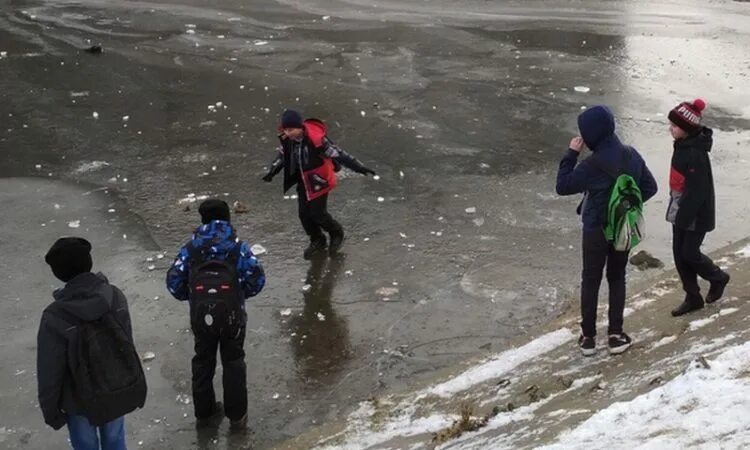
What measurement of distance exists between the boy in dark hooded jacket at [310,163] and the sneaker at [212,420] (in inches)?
97.9

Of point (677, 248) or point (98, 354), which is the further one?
point (677, 248)

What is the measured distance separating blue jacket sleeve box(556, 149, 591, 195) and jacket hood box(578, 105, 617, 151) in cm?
13

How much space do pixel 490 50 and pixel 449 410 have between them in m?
11.0

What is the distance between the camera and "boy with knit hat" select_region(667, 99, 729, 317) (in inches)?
212

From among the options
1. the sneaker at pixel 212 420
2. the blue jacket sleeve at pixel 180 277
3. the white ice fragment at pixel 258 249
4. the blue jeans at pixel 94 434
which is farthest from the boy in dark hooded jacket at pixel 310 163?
the blue jeans at pixel 94 434

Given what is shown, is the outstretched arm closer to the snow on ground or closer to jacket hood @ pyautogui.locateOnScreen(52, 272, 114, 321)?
jacket hood @ pyautogui.locateOnScreen(52, 272, 114, 321)

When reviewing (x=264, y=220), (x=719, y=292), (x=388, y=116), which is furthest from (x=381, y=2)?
(x=719, y=292)

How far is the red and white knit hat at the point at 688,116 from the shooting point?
5332 millimetres

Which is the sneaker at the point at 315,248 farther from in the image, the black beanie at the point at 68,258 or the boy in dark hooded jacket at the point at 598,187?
the black beanie at the point at 68,258

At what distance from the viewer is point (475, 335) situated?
6691 millimetres

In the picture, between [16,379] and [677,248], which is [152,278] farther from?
[677,248]

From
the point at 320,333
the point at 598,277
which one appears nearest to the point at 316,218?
the point at 320,333

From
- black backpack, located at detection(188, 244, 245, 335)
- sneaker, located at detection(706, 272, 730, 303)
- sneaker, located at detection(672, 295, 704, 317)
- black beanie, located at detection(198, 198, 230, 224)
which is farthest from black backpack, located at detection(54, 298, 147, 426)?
sneaker, located at detection(706, 272, 730, 303)

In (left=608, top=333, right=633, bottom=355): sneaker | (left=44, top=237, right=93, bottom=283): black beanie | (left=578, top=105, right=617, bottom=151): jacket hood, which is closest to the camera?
(left=44, top=237, right=93, bottom=283): black beanie
